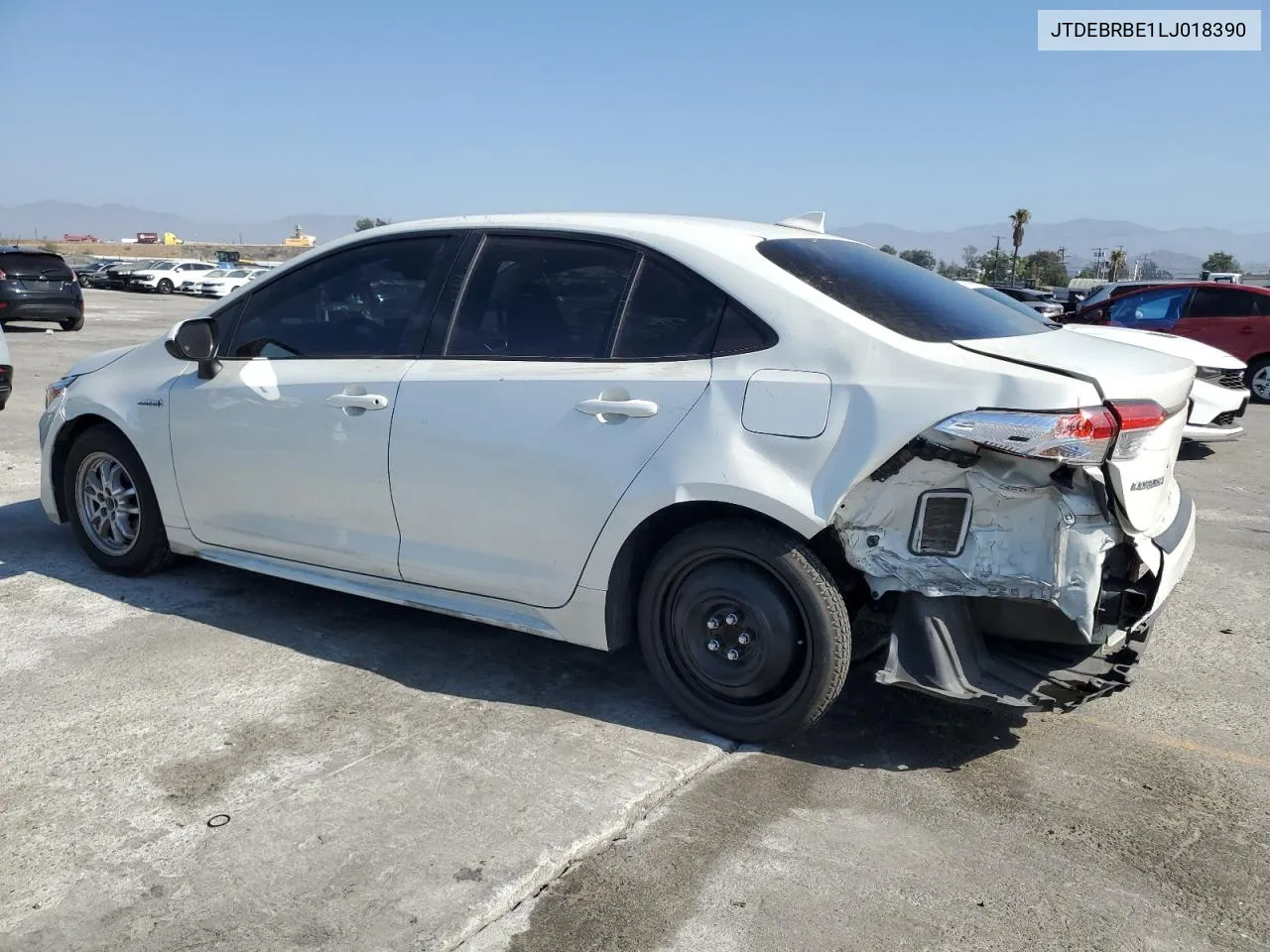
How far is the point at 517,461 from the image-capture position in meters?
3.81

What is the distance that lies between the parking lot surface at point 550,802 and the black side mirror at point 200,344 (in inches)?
42.5

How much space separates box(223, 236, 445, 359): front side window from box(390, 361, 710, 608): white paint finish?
315mm

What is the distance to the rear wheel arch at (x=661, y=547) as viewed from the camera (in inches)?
136

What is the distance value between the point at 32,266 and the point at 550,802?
19.9 meters

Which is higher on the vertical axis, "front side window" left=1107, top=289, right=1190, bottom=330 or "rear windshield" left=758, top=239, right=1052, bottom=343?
"rear windshield" left=758, top=239, right=1052, bottom=343

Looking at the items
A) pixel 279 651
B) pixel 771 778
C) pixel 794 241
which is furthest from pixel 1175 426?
pixel 279 651

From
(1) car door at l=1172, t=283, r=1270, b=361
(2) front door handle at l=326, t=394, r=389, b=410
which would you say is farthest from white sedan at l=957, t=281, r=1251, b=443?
(2) front door handle at l=326, t=394, r=389, b=410

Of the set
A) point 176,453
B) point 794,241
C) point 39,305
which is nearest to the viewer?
point 794,241

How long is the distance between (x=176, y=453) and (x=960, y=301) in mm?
3361

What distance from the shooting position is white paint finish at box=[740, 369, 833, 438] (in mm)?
3342

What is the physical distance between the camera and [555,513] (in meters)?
3.77

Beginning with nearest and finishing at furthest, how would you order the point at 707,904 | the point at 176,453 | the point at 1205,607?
the point at 707,904 < the point at 176,453 < the point at 1205,607

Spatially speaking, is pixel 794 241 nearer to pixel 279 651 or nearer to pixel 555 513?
pixel 555 513

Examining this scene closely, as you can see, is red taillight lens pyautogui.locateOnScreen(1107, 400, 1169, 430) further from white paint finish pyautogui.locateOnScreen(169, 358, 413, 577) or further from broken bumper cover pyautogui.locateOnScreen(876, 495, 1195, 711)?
white paint finish pyautogui.locateOnScreen(169, 358, 413, 577)
